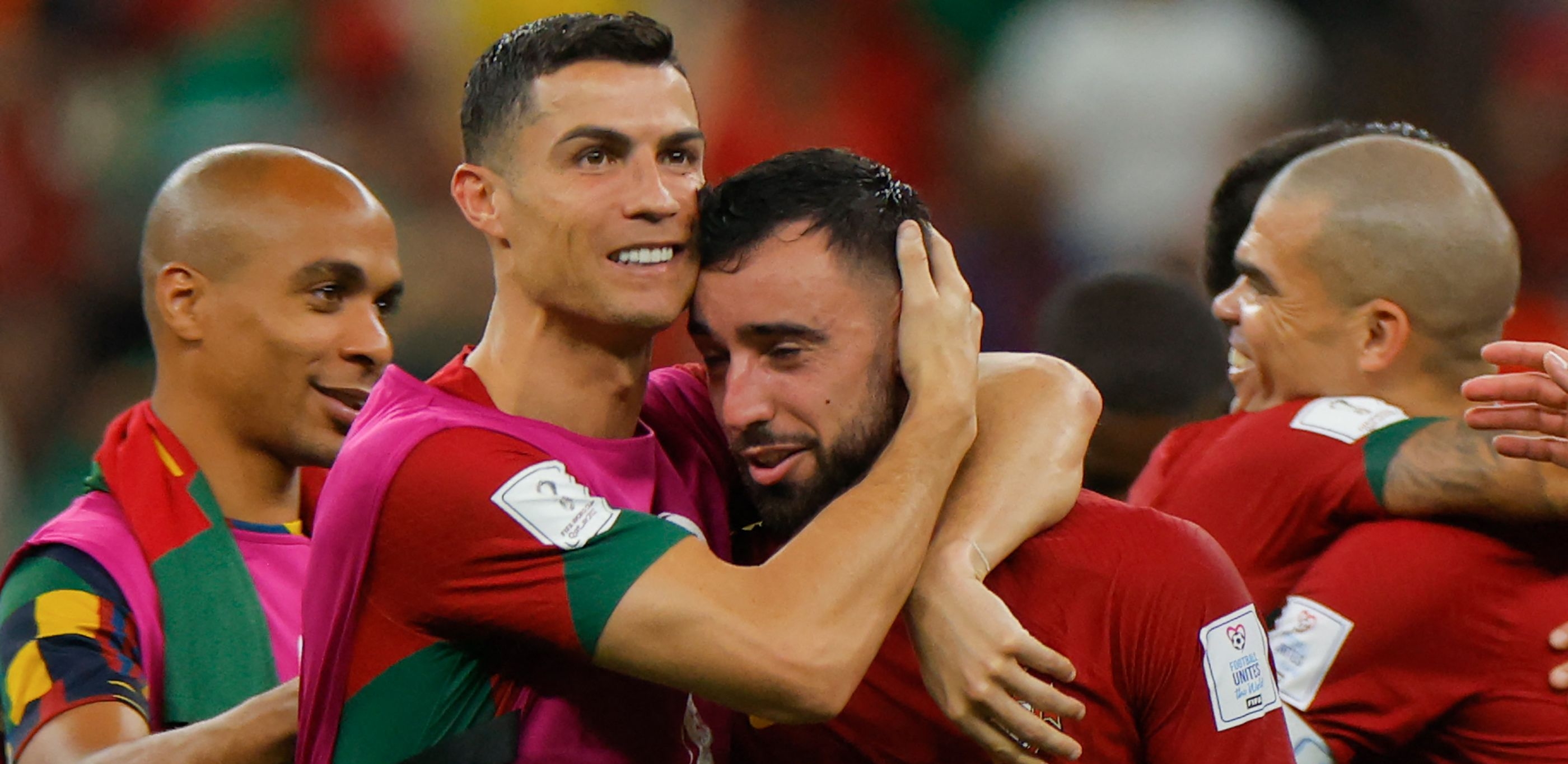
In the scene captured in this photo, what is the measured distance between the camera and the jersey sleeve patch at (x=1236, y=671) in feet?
8.68

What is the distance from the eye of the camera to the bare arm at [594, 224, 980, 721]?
2463 mm

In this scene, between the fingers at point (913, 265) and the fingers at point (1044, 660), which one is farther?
the fingers at point (913, 265)

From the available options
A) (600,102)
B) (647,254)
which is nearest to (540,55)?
(600,102)

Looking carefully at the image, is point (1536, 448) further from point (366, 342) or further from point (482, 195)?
point (366, 342)

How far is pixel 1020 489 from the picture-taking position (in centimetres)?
278

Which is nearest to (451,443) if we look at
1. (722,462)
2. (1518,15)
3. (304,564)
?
(722,462)

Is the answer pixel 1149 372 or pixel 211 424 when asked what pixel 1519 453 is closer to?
pixel 1149 372

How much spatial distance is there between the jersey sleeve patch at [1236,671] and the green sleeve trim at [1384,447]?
21.3 inches

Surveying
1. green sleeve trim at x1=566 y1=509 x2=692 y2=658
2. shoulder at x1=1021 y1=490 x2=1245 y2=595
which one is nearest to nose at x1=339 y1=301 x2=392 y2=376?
green sleeve trim at x1=566 y1=509 x2=692 y2=658

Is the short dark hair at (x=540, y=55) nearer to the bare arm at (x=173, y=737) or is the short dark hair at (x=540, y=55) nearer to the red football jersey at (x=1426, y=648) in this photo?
the bare arm at (x=173, y=737)

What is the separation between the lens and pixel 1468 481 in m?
2.99

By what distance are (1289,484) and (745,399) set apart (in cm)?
111

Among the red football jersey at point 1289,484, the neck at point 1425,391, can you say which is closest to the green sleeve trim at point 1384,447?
the red football jersey at point 1289,484

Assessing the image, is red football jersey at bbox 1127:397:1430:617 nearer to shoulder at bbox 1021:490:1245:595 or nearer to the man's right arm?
shoulder at bbox 1021:490:1245:595
